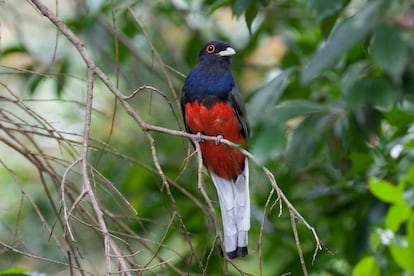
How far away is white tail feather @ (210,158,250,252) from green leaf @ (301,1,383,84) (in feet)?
3.66

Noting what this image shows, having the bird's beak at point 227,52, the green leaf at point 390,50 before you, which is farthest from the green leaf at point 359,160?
the green leaf at point 390,50

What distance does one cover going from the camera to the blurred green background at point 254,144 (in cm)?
295

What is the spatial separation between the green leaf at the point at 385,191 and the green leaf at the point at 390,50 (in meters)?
1.26

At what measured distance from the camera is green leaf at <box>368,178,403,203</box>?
12.0 ft

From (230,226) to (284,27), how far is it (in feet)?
7.64

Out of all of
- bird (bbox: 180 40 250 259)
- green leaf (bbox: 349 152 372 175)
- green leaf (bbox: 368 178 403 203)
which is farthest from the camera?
bird (bbox: 180 40 250 259)

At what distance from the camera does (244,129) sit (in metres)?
4.38

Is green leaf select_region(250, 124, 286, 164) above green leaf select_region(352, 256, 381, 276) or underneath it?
above

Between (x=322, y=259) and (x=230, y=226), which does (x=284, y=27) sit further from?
(x=230, y=226)

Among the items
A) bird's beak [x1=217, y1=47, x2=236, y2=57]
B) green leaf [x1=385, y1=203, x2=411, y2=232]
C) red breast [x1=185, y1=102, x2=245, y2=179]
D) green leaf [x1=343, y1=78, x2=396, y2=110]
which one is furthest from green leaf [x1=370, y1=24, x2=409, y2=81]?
bird's beak [x1=217, y1=47, x2=236, y2=57]

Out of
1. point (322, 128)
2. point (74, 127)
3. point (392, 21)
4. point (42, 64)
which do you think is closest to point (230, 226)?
point (322, 128)

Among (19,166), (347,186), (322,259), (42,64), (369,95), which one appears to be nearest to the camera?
(369,95)

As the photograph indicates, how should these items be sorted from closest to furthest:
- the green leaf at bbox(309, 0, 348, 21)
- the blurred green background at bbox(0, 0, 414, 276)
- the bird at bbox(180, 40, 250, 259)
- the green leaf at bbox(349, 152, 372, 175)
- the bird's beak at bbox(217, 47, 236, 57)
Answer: the green leaf at bbox(309, 0, 348, 21) → the blurred green background at bbox(0, 0, 414, 276) → the green leaf at bbox(349, 152, 372, 175) → the bird at bbox(180, 40, 250, 259) → the bird's beak at bbox(217, 47, 236, 57)

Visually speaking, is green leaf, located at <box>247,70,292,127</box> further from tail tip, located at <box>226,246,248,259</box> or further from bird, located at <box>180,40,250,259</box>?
tail tip, located at <box>226,246,248,259</box>
